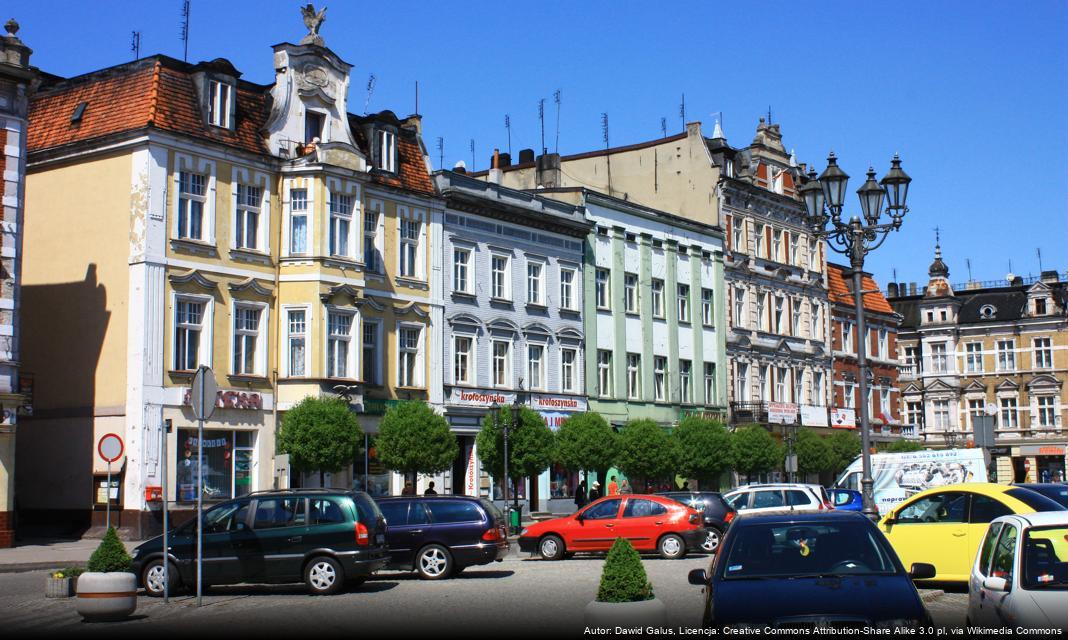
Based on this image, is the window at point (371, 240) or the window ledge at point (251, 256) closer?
the window ledge at point (251, 256)

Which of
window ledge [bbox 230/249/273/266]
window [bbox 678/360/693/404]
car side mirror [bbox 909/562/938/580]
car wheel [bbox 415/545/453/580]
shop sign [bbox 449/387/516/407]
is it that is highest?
window ledge [bbox 230/249/273/266]

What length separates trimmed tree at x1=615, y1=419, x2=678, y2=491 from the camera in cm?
4466

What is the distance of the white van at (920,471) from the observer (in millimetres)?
38781

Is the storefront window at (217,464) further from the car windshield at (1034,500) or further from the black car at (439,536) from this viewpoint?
the car windshield at (1034,500)

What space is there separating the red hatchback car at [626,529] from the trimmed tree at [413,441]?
9419mm

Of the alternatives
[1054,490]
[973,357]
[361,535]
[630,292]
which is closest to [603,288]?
[630,292]

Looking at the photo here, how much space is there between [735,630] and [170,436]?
2652 centimetres

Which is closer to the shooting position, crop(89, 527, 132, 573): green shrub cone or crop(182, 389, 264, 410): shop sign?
crop(89, 527, 132, 573): green shrub cone

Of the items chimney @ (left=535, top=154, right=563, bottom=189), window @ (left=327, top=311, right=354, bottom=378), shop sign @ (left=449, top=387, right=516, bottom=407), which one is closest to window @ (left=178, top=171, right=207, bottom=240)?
window @ (left=327, top=311, right=354, bottom=378)

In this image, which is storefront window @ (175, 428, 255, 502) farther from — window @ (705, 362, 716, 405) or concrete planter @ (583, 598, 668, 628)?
window @ (705, 362, 716, 405)

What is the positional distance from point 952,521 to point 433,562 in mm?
9123

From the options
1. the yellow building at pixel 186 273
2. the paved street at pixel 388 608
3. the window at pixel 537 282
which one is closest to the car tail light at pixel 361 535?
the paved street at pixel 388 608

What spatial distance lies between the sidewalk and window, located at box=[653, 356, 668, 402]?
25.6 meters

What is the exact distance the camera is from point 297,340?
36.8 m
